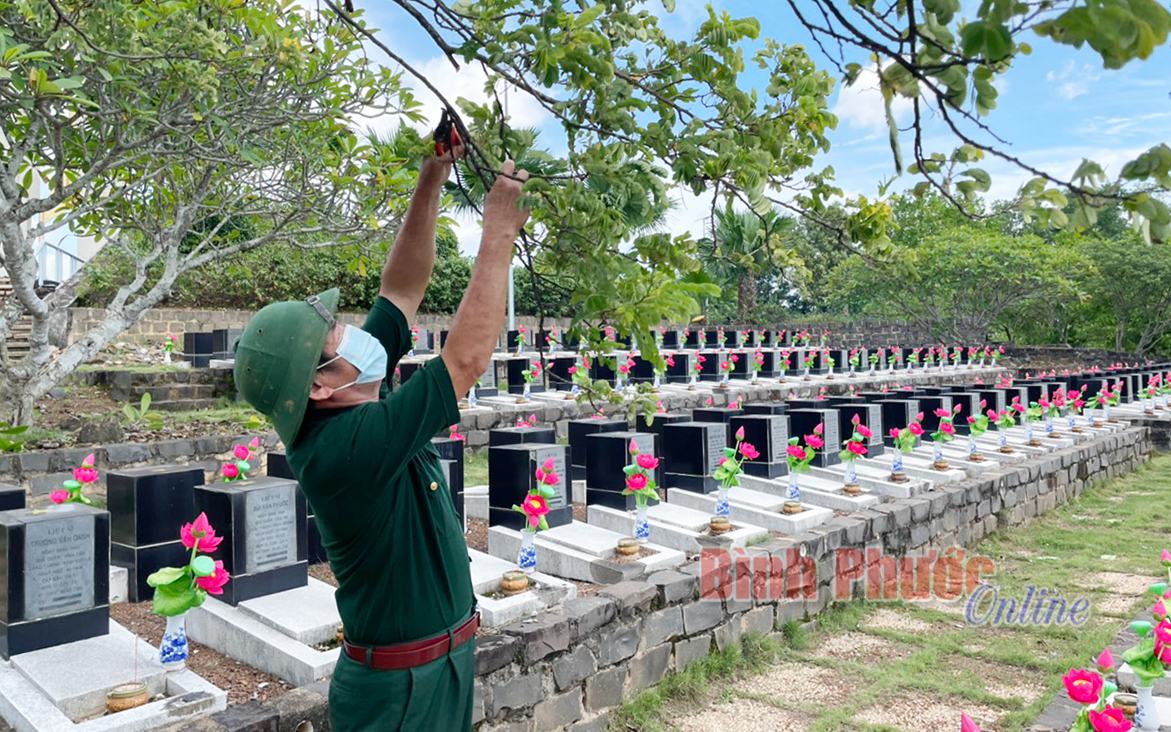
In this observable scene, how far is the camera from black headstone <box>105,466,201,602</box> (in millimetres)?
4203

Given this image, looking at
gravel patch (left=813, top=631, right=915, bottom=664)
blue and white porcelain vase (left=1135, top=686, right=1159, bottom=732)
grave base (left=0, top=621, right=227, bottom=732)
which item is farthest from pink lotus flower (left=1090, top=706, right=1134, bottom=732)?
grave base (left=0, top=621, right=227, bottom=732)

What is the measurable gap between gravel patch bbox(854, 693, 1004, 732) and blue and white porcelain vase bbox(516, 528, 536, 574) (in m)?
1.75

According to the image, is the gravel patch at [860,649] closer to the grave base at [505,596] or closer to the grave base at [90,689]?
the grave base at [505,596]

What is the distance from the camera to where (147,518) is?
422 cm

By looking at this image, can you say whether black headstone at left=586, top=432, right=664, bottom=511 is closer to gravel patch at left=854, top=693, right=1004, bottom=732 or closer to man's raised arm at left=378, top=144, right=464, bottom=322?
gravel patch at left=854, top=693, right=1004, bottom=732

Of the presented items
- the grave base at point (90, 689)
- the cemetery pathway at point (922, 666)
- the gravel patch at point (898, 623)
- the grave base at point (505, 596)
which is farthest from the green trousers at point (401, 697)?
the gravel patch at point (898, 623)

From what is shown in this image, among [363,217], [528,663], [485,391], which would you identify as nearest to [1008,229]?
[485,391]

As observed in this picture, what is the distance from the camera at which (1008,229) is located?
30.9m

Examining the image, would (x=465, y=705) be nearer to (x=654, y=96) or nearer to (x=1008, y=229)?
(x=654, y=96)

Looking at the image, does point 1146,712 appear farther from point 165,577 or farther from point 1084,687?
point 165,577

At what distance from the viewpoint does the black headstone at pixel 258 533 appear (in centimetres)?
385

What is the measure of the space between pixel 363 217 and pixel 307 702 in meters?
5.41

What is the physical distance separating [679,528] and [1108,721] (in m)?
2.94

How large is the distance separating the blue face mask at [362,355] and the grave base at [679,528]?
3.42 meters
